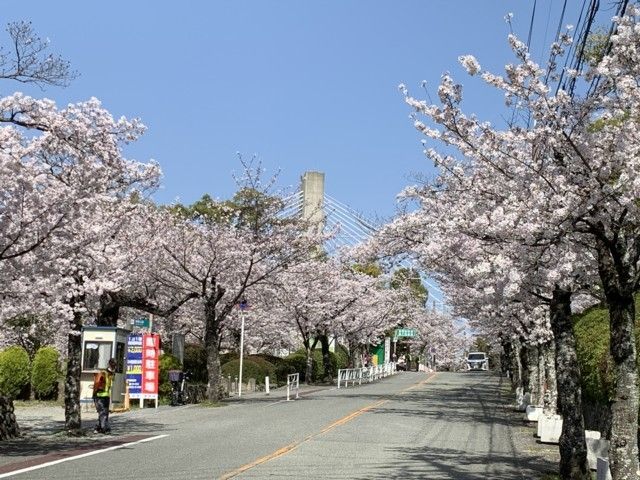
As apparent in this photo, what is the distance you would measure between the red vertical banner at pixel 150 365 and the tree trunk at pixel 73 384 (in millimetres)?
9045

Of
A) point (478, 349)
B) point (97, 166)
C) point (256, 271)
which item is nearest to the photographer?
point (97, 166)

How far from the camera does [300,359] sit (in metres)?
59.2

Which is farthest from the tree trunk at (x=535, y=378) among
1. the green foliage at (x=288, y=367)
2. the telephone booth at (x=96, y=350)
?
the green foliage at (x=288, y=367)

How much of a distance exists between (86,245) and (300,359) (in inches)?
1649

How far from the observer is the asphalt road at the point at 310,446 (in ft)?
45.0

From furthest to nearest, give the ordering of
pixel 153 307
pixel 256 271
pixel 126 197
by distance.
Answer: pixel 256 271, pixel 153 307, pixel 126 197

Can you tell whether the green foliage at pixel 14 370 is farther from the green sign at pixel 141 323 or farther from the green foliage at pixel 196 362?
the green foliage at pixel 196 362

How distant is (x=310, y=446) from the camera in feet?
57.5

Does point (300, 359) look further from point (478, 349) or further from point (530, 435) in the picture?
point (478, 349)

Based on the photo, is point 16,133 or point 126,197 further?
point 126,197

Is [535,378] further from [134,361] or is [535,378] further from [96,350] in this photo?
[96,350]

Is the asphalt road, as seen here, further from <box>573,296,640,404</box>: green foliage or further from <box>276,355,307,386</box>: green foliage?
<box>276,355,307,386</box>: green foliage

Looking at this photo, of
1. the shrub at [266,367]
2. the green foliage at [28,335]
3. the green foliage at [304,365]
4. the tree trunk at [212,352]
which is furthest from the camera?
the green foliage at [304,365]

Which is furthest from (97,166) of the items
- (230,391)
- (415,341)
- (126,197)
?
(415,341)
